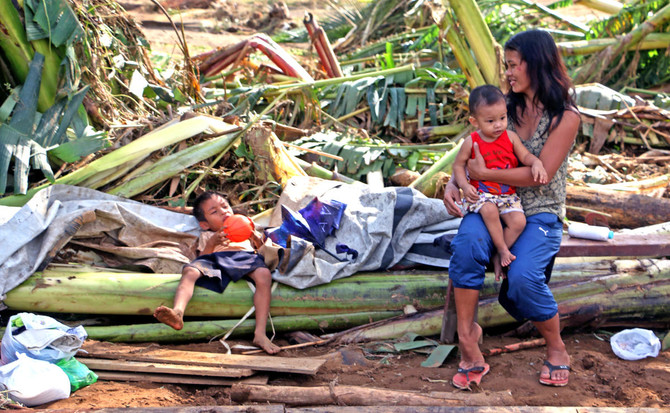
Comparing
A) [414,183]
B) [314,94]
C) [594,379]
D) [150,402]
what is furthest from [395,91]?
[150,402]

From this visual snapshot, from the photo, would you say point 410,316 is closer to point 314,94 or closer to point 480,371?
point 480,371

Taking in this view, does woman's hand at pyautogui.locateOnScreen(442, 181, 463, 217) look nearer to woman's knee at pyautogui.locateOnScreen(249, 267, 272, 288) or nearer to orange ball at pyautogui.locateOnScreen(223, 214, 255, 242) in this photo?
woman's knee at pyautogui.locateOnScreen(249, 267, 272, 288)

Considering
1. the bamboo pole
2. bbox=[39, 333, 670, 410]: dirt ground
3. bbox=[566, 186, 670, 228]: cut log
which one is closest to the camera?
bbox=[39, 333, 670, 410]: dirt ground

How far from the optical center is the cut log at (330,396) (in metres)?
2.66

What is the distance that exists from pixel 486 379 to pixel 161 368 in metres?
1.52

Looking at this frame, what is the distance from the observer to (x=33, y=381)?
2.69 m

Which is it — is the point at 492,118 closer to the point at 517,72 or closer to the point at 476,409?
the point at 517,72

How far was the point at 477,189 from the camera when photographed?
119 inches

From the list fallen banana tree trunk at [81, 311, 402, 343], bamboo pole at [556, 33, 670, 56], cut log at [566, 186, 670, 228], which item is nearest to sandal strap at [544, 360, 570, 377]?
fallen banana tree trunk at [81, 311, 402, 343]

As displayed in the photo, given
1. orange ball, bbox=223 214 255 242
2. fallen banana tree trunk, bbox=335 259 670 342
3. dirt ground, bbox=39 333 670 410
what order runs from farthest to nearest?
1. orange ball, bbox=223 214 255 242
2. fallen banana tree trunk, bbox=335 259 670 342
3. dirt ground, bbox=39 333 670 410

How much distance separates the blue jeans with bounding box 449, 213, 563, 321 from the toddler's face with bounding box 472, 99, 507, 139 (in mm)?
404

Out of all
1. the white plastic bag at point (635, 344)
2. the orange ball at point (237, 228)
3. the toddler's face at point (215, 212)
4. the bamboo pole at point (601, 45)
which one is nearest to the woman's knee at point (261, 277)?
the orange ball at point (237, 228)

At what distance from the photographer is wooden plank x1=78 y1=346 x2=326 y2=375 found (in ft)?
9.92

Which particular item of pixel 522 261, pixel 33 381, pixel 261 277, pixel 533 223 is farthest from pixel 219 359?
pixel 533 223
